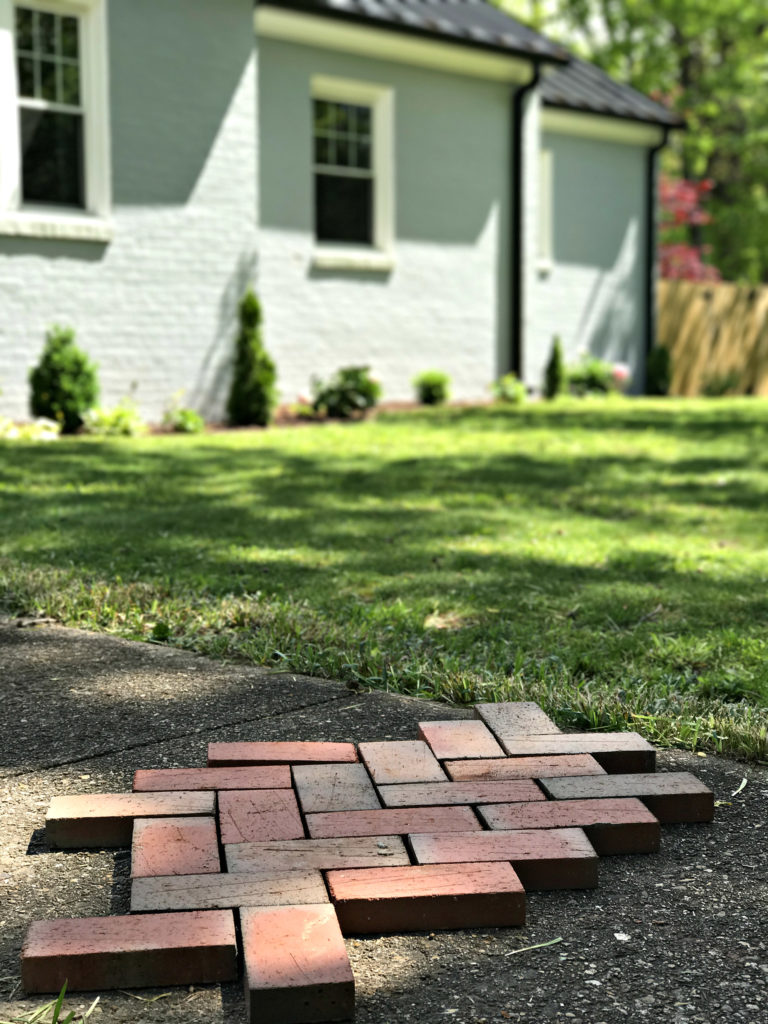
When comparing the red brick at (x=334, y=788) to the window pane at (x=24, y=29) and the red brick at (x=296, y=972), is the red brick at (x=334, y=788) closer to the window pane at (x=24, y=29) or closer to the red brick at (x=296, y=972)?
the red brick at (x=296, y=972)

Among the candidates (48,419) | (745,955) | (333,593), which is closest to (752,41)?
(48,419)

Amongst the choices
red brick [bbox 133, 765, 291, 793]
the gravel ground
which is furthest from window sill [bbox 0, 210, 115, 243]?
red brick [bbox 133, 765, 291, 793]

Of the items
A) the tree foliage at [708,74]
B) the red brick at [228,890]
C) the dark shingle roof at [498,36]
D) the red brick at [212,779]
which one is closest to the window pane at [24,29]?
the dark shingle roof at [498,36]

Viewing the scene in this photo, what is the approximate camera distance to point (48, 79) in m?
10.1

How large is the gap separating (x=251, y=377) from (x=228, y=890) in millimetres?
9206

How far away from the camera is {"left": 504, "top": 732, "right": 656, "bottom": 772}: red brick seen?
263cm

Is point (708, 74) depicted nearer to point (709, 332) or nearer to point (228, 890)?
point (709, 332)

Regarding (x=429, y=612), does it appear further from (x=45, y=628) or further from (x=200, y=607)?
(x=45, y=628)

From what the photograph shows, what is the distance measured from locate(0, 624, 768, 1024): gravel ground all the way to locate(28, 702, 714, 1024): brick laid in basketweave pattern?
1.9 inches

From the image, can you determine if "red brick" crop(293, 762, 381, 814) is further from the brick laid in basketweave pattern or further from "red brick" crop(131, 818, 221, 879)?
"red brick" crop(131, 818, 221, 879)

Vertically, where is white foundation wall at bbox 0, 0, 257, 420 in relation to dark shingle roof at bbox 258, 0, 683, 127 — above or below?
below

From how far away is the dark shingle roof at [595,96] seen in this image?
1609 cm

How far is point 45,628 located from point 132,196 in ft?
24.2

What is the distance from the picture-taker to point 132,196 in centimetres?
1045
